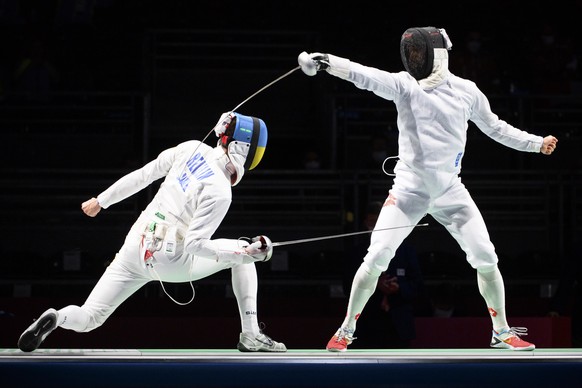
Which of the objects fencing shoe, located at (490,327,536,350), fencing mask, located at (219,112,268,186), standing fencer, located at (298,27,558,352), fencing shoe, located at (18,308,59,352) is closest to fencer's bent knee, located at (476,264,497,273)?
standing fencer, located at (298,27,558,352)

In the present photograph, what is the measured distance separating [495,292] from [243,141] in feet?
5.11

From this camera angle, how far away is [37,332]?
464 centimetres

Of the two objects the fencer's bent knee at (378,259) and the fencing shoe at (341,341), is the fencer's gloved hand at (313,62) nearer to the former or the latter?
the fencer's bent knee at (378,259)

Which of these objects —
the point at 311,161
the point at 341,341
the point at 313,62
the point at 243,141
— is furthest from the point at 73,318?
the point at 311,161

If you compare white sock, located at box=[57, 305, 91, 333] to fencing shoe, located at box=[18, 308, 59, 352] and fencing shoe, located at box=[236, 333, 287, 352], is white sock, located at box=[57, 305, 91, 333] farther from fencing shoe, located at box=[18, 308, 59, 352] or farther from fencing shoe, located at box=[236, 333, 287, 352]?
fencing shoe, located at box=[236, 333, 287, 352]

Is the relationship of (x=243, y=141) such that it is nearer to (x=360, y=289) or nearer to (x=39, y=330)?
(x=360, y=289)

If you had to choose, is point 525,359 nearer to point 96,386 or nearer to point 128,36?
point 96,386

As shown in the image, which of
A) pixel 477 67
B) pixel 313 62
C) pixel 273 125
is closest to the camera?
pixel 313 62

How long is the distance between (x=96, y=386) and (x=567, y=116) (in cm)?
644

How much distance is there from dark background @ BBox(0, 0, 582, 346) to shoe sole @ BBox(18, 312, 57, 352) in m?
2.10

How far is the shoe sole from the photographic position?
461cm

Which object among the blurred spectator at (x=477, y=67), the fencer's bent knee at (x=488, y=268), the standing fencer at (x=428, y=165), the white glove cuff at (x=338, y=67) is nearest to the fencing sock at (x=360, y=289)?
the standing fencer at (x=428, y=165)

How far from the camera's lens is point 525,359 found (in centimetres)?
455

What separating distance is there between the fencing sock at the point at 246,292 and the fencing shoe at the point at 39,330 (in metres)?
0.93
